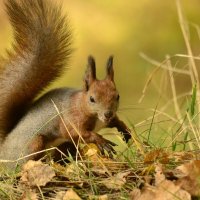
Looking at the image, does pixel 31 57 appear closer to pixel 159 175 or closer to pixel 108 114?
pixel 108 114

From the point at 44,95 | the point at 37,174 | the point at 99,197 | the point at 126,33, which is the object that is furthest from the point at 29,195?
the point at 126,33

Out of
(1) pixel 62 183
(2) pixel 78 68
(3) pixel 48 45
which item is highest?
(3) pixel 48 45

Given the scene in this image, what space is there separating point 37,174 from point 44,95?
3.27 ft

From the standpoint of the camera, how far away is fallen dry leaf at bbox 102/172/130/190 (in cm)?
315

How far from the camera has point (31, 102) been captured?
14.1ft

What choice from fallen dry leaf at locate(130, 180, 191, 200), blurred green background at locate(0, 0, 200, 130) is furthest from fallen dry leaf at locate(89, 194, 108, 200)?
blurred green background at locate(0, 0, 200, 130)

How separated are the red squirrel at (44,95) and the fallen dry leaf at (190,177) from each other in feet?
2.56

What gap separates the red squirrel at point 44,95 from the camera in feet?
12.9

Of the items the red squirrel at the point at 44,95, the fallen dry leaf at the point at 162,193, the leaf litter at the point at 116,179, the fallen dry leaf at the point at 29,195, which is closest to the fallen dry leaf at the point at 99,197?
the leaf litter at the point at 116,179

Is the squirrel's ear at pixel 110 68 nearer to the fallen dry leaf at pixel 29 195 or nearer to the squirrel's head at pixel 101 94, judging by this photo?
the squirrel's head at pixel 101 94

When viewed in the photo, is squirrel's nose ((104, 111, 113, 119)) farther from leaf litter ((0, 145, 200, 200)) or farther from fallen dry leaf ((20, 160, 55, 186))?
fallen dry leaf ((20, 160, 55, 186))

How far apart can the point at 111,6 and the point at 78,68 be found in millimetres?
1892

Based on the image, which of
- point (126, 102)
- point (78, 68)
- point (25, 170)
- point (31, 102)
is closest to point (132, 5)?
point (78, 68)

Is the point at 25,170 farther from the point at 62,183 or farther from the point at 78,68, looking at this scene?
the point at 78,68
